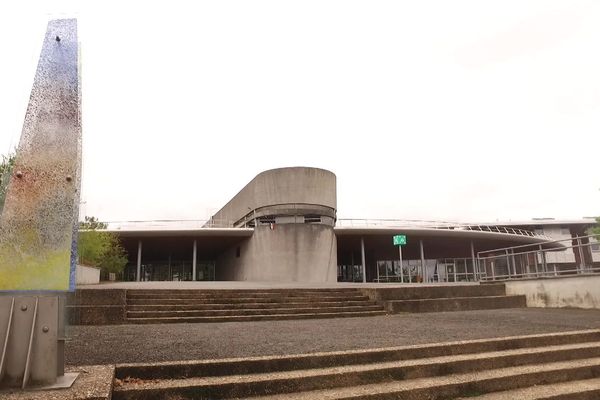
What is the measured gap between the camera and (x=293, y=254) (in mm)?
25734

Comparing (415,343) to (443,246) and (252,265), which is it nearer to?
(252,265)

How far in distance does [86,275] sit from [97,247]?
384cm

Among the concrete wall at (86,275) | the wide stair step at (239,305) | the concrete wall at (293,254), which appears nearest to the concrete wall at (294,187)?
the concrete wall at (293,254)

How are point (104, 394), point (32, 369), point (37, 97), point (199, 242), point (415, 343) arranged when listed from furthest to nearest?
1. point (199, 242)
2. point (415, 343)
3. point (37, 97)
4. point (32, 369)
5. point (104, 394)

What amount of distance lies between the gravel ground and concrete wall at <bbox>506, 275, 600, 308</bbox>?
7.88ft

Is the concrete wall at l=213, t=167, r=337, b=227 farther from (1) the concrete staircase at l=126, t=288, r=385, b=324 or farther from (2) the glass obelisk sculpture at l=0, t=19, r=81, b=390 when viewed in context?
(2) the glass obelisk sculpture at l=0, t=19, r=81, b=390

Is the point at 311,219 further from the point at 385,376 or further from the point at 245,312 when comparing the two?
the point at 385,376

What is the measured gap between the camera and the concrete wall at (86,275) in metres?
15.9

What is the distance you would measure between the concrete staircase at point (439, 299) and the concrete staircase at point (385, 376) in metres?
6.29

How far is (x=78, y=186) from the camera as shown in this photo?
4250 millimetres

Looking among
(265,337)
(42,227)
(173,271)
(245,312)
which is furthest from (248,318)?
(173,271)

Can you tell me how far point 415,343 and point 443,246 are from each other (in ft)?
107

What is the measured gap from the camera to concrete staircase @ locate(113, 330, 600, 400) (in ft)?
14.0

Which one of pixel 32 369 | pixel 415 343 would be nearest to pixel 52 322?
pixel 32 369
